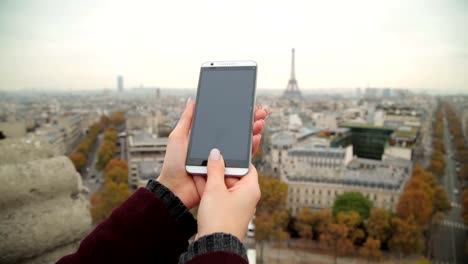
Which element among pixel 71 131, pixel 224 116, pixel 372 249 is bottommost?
pixel 372 249

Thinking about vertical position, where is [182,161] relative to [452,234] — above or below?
above

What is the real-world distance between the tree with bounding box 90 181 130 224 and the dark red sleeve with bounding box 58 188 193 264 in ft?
27.3

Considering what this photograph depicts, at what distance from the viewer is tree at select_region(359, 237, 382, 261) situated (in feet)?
24.9

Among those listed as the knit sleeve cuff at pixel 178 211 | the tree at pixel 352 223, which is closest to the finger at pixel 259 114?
the knit sleeve cuff at pixel 178 211

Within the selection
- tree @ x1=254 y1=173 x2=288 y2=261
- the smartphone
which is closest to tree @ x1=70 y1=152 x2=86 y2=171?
tree @ x1=254 y1=173 x2=288 y2=261

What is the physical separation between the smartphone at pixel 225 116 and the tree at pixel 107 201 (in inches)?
316

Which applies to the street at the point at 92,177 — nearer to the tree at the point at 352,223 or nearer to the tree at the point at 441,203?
the tree at the point at 352,223

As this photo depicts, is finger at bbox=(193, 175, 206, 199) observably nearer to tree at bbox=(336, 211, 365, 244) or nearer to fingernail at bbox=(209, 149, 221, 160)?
fingernail at bbox=(209, 149, 221, 160)

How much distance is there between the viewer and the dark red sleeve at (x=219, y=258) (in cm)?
57

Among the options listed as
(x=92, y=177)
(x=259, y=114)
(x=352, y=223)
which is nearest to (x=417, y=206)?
(x=352, y=223)

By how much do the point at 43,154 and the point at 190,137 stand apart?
0.56 m

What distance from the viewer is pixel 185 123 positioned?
115cm

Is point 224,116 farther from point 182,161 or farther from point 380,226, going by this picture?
point 380,226

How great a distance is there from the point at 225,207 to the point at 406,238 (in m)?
8.13
